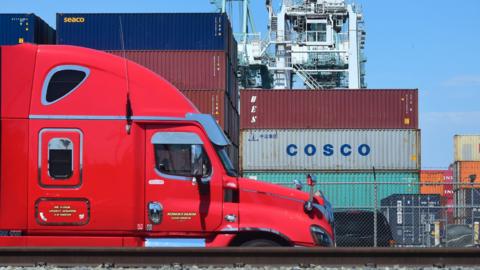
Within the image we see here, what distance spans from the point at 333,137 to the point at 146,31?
6.88m

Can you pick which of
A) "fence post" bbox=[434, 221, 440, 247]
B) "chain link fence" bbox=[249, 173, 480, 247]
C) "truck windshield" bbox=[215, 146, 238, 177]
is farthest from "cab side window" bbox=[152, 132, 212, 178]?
"fence post" bbox=[434, 221, 440, 247]

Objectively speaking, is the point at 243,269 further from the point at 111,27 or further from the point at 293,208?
the point at 111,27

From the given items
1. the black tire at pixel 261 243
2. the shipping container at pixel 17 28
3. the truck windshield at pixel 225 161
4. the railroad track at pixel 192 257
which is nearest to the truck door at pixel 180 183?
the truck windshield at pixel 225 161

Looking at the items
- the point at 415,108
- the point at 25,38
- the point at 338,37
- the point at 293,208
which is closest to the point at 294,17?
the point at 338,37

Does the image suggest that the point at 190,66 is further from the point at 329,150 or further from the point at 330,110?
the point at 329,150

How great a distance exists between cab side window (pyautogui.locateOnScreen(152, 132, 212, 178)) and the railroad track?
1103 mm

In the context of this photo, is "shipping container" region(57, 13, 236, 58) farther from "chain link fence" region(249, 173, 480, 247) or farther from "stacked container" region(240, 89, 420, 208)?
"chain link fence" region(249, 173, 480, 247)

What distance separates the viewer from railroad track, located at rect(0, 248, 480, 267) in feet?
28.5

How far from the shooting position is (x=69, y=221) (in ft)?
30.4

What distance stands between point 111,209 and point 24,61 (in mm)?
2216

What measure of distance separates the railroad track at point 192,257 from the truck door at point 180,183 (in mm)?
A: 619

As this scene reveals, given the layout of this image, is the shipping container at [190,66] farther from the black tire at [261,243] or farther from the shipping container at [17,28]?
the black tire at [261,243]

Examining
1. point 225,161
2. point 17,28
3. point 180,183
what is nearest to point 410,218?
point 225,161

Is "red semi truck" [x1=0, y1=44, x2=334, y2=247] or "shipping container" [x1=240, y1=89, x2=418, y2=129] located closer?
"red semi truck" [x1=0, y1=44, x2=334, y2=247]
